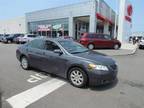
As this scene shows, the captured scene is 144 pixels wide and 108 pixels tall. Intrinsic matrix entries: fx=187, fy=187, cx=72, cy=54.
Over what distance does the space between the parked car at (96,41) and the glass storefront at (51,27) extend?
15.0 m

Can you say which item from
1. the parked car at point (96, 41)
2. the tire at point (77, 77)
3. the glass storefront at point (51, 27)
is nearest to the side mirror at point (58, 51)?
the tire at point (77, 77)

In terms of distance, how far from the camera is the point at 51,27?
37.0 meters

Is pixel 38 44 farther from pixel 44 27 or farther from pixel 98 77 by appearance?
pixel 44 27

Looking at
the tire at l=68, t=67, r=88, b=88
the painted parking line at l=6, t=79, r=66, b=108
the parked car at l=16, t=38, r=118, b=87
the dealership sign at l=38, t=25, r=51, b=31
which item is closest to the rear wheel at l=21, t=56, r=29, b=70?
the parked car at l=16, t=38, r=118, b=87

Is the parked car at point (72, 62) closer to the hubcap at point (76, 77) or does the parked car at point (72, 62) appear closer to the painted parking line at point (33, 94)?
the hubcap at point (76, 77)

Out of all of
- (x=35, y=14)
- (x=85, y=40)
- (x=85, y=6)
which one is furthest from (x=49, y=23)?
(x=85, y=40)

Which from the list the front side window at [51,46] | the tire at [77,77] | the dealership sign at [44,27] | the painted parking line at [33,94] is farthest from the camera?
the dealership sign at [44,27]

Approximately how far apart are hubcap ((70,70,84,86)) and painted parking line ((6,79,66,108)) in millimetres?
460

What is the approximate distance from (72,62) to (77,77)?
0.51 m

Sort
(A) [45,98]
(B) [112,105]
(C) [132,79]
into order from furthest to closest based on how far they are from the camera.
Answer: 1. (C) [132,79]
2. (A) [45,98]
3. (B) [112,105]

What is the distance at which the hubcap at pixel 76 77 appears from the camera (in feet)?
19.5

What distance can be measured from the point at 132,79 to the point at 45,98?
12.3ft

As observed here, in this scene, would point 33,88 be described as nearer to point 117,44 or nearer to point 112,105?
point 112,105

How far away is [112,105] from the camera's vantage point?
184 inches
